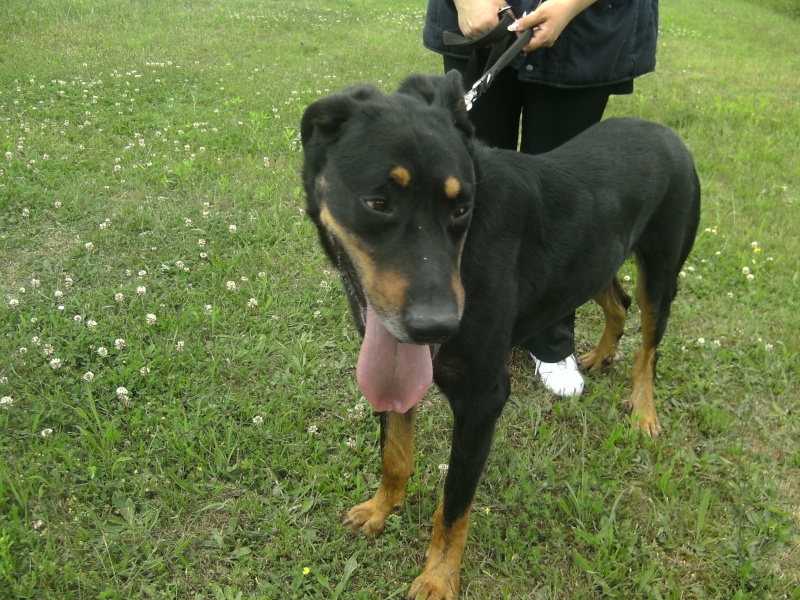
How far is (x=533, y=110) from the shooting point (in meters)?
3.36

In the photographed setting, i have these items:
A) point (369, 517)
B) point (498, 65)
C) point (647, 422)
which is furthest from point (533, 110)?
point (369, 517)

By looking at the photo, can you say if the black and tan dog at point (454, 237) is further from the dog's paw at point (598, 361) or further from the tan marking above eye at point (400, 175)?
the dog's paw at point (598, 361)

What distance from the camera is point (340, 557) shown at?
8.86 feet

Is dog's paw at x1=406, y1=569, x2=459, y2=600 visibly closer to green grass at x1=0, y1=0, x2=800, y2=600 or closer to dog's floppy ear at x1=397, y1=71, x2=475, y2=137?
green grass at x1=0, y1=0, x2=800, y2=600

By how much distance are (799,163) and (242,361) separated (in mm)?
6365

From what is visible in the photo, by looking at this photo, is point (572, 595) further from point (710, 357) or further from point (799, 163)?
point (799, 163)

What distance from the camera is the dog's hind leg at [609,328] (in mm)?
3754

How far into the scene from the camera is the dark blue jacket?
10.0 ft

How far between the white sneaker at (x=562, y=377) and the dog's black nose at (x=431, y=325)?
1968 millimetres

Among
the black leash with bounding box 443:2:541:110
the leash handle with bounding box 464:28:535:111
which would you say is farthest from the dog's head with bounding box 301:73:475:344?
the black leash with bounding box 443:2:541:110

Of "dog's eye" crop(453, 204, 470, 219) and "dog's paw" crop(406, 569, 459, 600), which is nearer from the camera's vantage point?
"dog's eye" crop(453, 204, 470, 219)

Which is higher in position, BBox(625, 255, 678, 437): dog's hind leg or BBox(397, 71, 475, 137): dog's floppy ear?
BBox(397, 71, 475, 137): dog's floppy ear

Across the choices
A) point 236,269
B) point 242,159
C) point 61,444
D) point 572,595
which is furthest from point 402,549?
point 242,159

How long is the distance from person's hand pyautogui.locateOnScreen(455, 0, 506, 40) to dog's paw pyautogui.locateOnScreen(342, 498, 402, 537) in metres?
2.26
